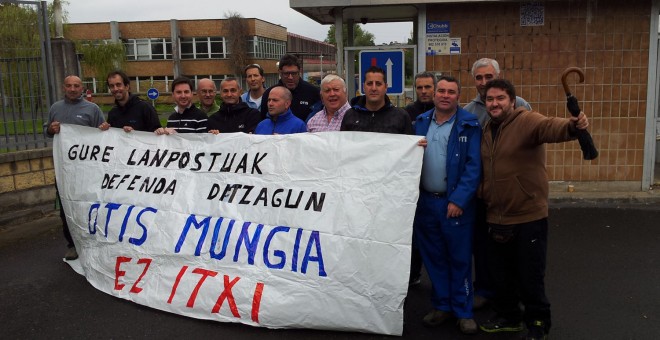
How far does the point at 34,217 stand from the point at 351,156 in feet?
18.1

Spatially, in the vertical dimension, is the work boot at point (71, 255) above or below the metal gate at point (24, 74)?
below

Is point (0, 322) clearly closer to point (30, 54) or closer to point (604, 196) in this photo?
point (30, 54)

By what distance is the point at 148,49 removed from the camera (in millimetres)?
55312

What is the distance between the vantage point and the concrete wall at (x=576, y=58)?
26.6ft

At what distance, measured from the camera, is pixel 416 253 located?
16.2 feet

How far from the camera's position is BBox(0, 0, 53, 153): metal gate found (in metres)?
7.76

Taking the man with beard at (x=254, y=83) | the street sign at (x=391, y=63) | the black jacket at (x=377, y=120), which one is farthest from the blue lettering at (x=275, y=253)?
the street sign at (x=391, y=63)

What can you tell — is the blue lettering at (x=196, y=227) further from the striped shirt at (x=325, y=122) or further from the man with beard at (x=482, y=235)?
the man with beard at (x=482, y=235)

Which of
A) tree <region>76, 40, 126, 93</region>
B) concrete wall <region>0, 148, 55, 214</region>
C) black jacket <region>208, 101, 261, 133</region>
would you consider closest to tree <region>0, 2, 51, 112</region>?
concrete wall <region>0, 148, 55, 214</region>

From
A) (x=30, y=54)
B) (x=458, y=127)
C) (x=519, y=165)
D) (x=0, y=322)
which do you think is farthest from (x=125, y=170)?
(x=30, y=54)

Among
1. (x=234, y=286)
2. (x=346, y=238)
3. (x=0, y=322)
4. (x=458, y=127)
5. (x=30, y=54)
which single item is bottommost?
(x=0, y=322)

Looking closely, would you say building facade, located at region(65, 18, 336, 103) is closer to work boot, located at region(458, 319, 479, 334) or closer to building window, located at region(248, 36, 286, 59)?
building window, located at region(248, 36, 286, 59)

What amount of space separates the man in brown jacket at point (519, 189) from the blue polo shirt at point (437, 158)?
0.26m

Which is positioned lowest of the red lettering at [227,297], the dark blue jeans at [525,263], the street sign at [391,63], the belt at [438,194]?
the red lettering at [227,297]
